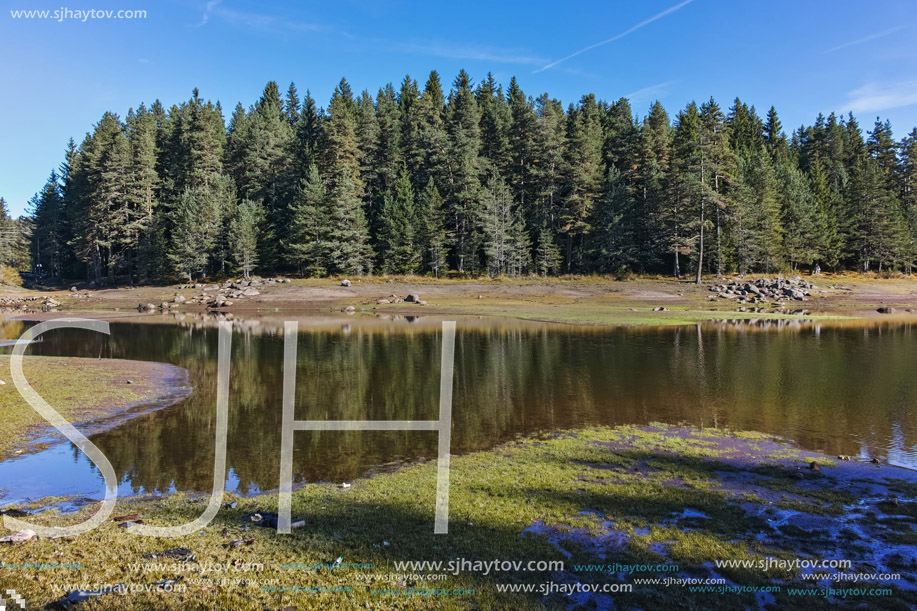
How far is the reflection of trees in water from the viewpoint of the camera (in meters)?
13.0

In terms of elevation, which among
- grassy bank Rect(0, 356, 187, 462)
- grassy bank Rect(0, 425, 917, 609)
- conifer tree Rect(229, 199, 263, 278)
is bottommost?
grassy bank Rect(0, 356, 187, 462)

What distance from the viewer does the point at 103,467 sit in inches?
460

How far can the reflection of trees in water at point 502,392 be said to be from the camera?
1300cm

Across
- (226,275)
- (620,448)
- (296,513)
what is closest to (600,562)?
(296,513)

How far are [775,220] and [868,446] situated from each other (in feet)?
242

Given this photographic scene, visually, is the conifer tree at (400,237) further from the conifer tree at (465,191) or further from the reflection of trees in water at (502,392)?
the reflection of trees in water at (502,392)

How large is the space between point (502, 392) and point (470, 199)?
2478 inches

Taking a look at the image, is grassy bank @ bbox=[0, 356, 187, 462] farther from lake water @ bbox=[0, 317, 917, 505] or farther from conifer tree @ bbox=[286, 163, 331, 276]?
conifer tree @ bbox=[286, 163, 331, 276]

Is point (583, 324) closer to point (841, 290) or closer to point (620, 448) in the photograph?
point (620, 448)

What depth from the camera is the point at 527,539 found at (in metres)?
7.64

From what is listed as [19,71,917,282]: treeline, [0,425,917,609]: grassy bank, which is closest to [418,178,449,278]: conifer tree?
[19,71,917,282]: treeline

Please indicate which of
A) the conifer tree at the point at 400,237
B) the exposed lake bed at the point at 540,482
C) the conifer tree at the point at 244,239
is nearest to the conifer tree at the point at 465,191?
the conifer tree at the point at 400,237

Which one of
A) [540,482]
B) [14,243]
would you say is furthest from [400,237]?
[14,243]

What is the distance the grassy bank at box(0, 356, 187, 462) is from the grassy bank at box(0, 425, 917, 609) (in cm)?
798
